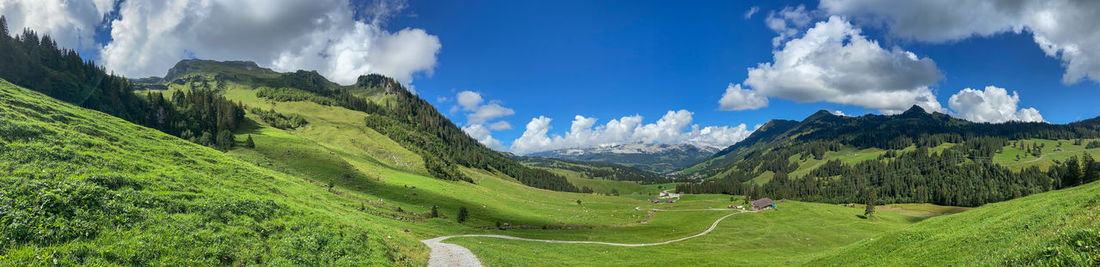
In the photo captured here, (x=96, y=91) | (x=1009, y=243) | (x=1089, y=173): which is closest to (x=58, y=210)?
(x=1009, y=243)

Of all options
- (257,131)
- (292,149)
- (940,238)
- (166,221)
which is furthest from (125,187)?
(257,131)

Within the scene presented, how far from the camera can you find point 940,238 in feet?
68.5

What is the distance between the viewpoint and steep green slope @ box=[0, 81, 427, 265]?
41.4 ft

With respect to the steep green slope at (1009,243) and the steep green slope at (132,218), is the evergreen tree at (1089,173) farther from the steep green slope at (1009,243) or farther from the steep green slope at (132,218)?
the steep green slope at (132,218)

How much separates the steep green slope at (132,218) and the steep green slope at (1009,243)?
93.5 feet

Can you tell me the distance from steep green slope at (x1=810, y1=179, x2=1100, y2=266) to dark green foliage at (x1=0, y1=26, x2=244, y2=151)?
150 metres

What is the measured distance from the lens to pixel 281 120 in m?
184

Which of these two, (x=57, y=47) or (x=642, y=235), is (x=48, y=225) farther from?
(x=57, y=47)

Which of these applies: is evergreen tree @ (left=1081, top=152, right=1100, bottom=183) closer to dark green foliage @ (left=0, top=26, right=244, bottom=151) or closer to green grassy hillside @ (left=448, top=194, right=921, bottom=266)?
green grassy hillside @ (left=448, top=194, right=921, bottom=266)

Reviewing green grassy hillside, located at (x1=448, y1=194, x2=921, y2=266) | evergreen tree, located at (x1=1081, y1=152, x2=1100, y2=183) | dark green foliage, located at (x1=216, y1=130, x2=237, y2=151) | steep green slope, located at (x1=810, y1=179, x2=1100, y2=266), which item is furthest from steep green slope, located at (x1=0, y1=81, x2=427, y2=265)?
evergreen tree, located at (x1=1081, y1=152, x2=1100, y2=183)

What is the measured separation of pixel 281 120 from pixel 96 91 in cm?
6093

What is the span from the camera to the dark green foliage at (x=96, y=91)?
382ft

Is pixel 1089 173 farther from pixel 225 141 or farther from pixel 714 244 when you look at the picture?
pixel 225 141

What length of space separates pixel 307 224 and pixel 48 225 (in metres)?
12.1
